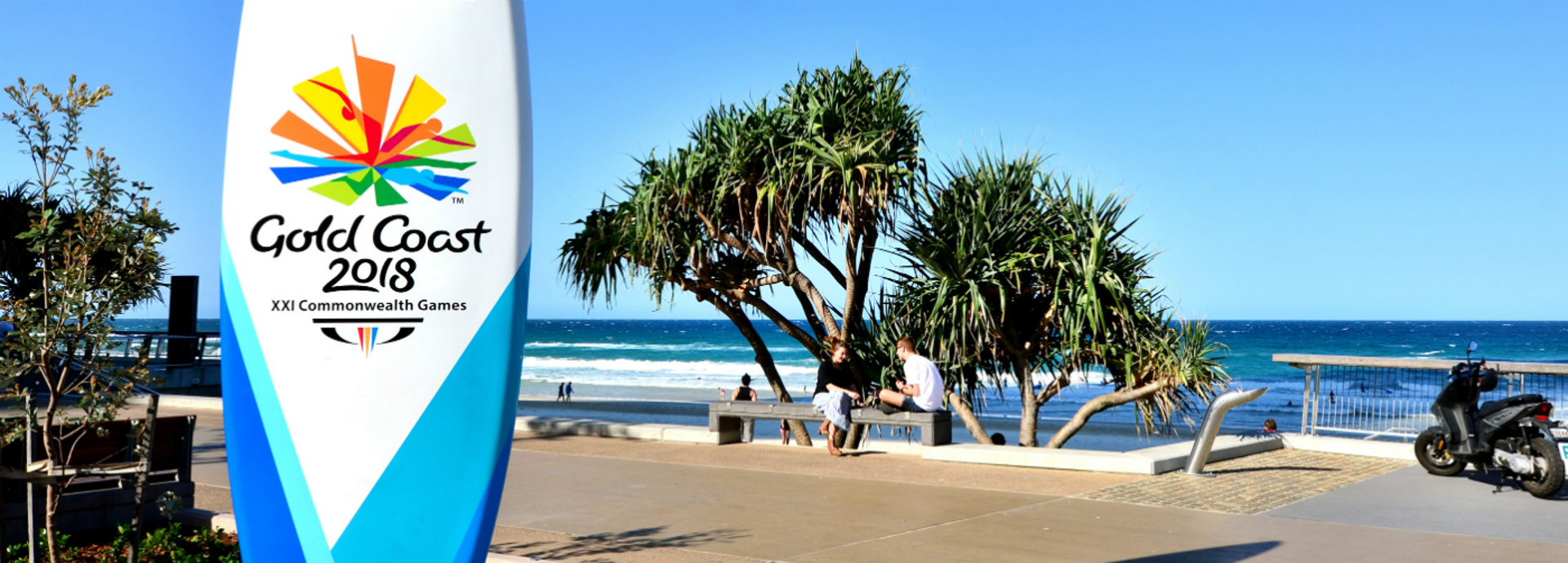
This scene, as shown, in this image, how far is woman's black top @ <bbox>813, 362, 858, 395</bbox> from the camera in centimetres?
1082

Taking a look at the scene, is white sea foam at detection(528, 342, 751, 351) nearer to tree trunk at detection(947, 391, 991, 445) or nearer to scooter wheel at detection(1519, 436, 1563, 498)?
tree trunk at detection(947, 391, 991, 445)

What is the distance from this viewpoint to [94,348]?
4859mm

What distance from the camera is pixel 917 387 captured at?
1026 cm

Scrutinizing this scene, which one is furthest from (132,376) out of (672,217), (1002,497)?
(672,217)

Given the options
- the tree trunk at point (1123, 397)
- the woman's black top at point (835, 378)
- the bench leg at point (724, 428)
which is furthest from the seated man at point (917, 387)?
the bench leg at point (724, 428)

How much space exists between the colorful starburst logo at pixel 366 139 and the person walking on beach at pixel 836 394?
21.4 feet

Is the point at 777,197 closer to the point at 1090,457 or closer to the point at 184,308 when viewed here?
the point at 1090,457

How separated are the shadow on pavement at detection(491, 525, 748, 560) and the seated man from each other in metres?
3.61

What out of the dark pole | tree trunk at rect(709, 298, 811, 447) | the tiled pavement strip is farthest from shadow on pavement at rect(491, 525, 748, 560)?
the dark pole

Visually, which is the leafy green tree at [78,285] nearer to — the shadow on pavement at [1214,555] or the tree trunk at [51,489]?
the tree trunk at [51,489]

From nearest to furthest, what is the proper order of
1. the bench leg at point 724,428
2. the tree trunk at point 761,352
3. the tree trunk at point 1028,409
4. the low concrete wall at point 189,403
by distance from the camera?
the tree trunk at point 1028,409 → the bench leg at point 724,428 → the tree trunk at point 761,352 → the low concrete wall at point 189,403

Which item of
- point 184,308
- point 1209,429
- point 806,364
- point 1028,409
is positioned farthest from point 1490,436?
point 806,364

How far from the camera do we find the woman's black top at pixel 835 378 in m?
10.8

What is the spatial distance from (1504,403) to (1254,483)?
188 centimetres
